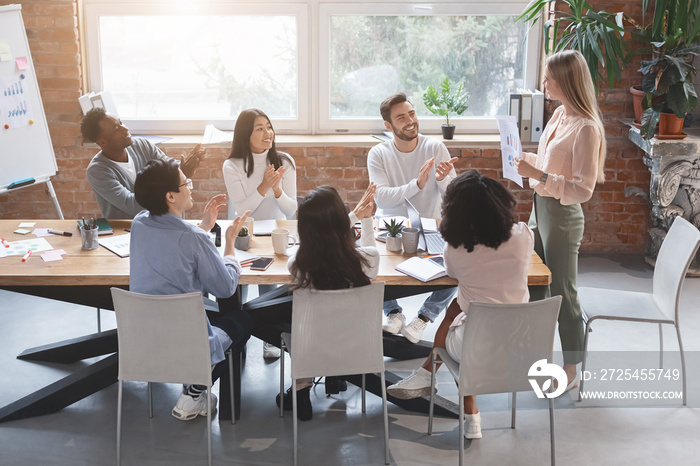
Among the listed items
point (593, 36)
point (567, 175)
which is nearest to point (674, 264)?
point (567, 175)

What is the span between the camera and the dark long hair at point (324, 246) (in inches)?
114

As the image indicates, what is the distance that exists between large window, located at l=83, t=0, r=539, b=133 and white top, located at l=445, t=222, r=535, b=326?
2.82 meters

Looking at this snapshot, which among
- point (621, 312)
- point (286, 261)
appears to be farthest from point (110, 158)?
point (621, 312)

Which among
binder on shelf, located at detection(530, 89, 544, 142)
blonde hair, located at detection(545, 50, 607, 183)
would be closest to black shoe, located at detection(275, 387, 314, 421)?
blonde hair, located at detection(545, 50, 607, 183)

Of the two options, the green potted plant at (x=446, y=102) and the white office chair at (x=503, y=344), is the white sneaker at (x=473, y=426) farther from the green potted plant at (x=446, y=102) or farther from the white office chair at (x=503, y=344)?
the green potted plant at (x=446, y=102)

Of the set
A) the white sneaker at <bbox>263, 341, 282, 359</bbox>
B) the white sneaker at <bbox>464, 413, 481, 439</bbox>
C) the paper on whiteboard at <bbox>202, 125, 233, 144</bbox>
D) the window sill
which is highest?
the paper on whiteboard at <bbox>202, 125, 233, 144</bbox>

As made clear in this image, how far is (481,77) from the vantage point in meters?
5.66

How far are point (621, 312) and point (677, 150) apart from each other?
186cm

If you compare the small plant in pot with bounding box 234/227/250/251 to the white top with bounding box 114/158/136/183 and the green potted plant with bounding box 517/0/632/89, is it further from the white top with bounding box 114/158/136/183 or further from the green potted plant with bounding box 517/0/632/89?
the green potted plant with bounding box 517/0/632/89

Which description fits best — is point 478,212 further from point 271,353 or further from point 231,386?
point 271,353

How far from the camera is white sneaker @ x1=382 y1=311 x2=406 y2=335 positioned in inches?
154

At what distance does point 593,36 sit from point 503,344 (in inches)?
108

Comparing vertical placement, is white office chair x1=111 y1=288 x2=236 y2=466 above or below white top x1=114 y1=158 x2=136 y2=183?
below

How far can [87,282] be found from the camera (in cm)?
322
